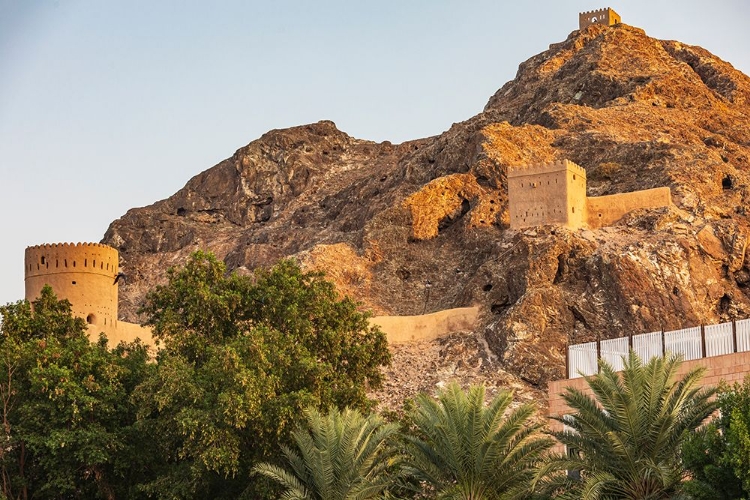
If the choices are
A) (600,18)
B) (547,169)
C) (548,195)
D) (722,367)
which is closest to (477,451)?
(722,367)

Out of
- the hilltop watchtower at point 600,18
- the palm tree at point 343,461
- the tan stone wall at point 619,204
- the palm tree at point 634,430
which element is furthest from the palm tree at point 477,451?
the hilltop watchtower at point 600,18

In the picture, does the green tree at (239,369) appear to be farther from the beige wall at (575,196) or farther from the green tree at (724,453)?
the beige wall at (575,196)

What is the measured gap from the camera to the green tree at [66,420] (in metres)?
37.0

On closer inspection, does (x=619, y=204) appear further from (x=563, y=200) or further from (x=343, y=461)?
(x=343, y=461)

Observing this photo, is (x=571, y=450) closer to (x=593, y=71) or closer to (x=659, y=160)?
(x=659, y=160)

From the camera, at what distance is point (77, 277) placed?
5144 cm

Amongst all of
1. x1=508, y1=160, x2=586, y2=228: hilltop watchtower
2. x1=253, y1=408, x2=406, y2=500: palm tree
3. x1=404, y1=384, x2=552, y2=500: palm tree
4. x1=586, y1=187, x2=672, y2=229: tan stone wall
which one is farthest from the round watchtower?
x1=586, y1=187, x2=672, y2=229: tan stone wall

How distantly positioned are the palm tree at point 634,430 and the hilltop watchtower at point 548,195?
35564mm

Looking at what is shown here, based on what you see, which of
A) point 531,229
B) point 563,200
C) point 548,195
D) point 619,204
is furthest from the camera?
point 619,204

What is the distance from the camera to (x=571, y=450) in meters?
29.7

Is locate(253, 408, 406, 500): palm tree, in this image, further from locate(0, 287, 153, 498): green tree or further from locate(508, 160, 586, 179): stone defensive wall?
locate(508, 160, 586, 179): stone defensive wall

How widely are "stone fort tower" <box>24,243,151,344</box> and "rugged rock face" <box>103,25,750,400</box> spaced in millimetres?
17372

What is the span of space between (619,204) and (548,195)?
142 inches

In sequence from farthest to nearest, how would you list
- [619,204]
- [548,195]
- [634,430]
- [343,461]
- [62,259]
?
1. [619,204]
2. [548,195]
3. [62,259]
4. [343,461]
5. [634,430]
